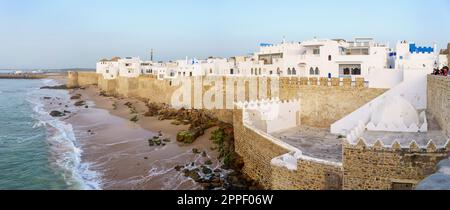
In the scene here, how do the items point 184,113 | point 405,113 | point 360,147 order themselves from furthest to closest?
point 184,113 < point 405,113 < point 360,147

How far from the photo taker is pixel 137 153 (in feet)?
54.9

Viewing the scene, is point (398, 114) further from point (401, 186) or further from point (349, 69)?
point (349, 69)

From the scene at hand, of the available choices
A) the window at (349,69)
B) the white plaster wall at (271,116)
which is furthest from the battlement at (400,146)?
the window at (349,69)

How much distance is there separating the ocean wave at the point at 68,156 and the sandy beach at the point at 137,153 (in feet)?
0.91

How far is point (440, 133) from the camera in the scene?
31.9ft

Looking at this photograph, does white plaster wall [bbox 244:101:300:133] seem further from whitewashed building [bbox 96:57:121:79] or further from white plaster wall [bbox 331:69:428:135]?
whitewashed building [bbox 96:57:121:79]

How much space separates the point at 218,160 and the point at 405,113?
700cm

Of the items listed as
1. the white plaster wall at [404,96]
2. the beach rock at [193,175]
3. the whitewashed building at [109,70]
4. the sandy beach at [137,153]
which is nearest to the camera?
the beach rock at [193,175]

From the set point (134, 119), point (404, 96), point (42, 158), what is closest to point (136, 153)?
point (42, 158)

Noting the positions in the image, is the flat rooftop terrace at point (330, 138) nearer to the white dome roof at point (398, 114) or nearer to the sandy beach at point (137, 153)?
the white dome roof at point (398, 114)

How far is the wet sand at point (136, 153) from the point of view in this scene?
13.0 m

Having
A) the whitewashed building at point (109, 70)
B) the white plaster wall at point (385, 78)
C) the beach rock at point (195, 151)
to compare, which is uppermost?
the whitewashed building at point (109, 70)
